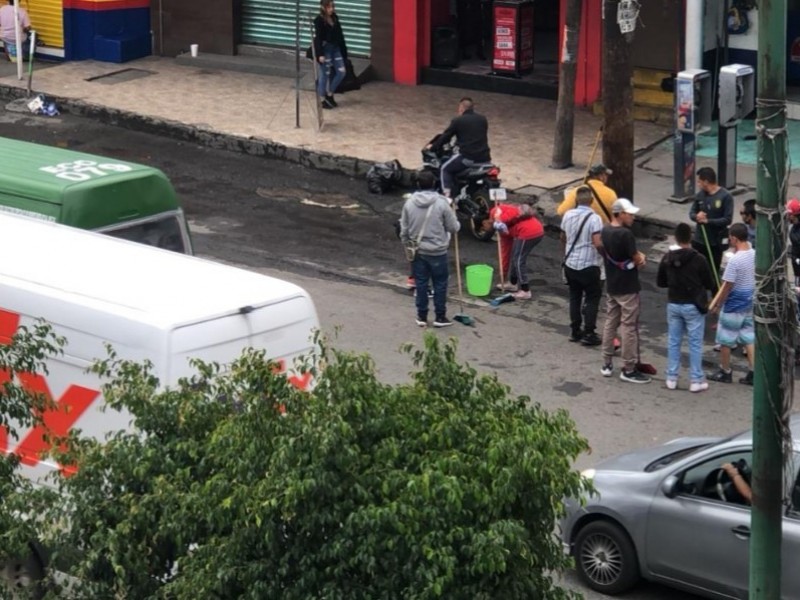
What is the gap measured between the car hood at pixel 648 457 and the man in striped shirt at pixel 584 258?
361 centimetres

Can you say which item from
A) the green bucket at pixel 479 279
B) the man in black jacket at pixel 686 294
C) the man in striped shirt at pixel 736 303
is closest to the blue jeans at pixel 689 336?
the man in black jacket at pixel 686 294

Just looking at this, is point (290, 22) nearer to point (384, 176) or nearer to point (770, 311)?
point (384, 176)

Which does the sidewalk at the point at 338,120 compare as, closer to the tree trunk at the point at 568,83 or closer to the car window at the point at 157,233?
the tree trunk at the point at 568,83

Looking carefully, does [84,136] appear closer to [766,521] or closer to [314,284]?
[314,284]

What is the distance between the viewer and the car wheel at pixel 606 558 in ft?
33.7

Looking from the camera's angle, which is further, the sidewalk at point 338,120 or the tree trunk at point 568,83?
the sidewalk at point 338,120

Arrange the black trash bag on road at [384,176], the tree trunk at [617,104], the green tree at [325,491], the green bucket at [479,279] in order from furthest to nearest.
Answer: the black trash bag on road at [384,176], the tree trunk at [617,104], the green bucket at [479,279], the green tree at [325,491]

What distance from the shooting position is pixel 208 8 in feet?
88.7

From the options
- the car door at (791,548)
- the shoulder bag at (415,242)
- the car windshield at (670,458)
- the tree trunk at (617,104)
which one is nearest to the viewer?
the car door at (791,548)

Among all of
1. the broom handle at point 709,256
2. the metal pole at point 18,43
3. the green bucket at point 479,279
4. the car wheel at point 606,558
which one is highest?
the metal pole at point 18,43

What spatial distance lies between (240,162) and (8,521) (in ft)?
52.4

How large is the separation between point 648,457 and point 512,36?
14.4 metres

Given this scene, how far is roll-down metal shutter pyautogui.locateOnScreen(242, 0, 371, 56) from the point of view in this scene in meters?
25.7

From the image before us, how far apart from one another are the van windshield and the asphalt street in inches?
66.4
